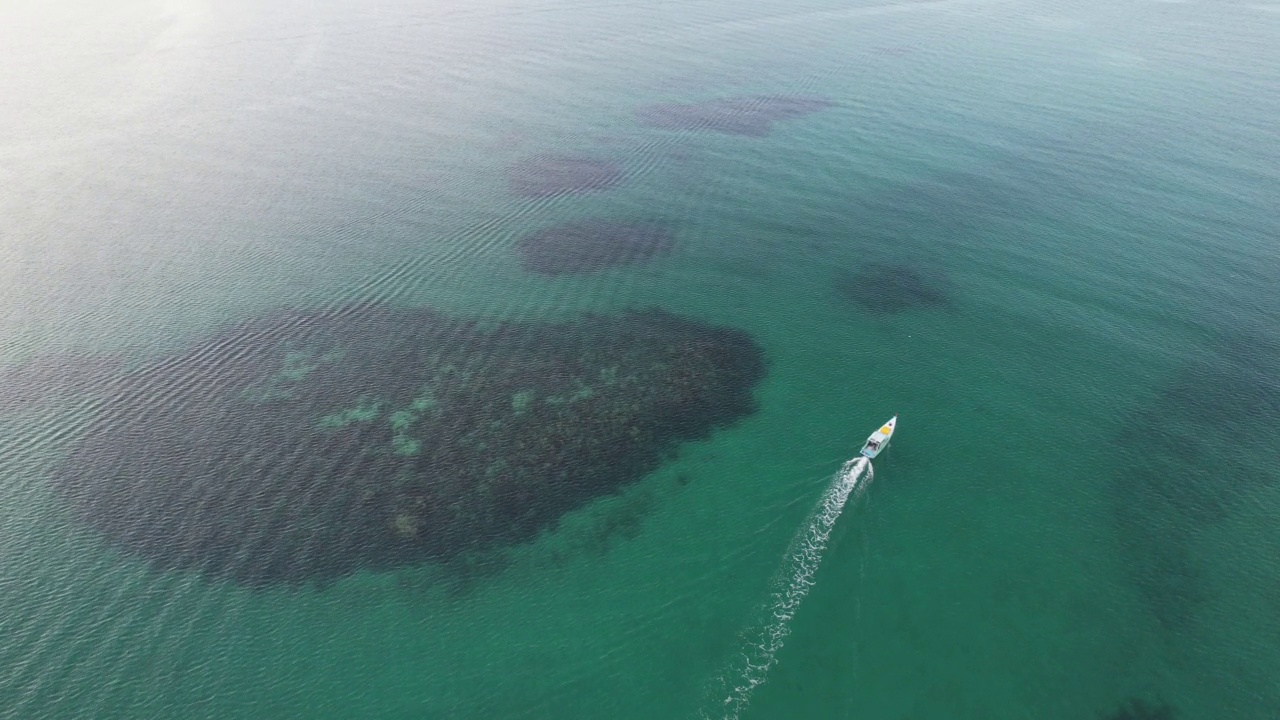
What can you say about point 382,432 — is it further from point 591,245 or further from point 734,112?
point 734,112

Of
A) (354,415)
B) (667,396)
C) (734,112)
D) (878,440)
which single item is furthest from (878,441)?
(734,112)

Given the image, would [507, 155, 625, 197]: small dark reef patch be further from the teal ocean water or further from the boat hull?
the boat hull

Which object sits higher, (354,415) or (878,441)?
(878,441)

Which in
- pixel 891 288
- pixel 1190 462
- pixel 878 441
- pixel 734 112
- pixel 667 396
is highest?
pixel 734 112

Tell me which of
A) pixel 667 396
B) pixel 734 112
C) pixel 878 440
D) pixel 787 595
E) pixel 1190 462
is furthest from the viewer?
pixel 734 112

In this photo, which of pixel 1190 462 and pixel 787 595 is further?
pixel 1190 462

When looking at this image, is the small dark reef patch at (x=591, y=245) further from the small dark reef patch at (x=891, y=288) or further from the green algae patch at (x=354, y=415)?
the green algae patch at (x=354, y=415)

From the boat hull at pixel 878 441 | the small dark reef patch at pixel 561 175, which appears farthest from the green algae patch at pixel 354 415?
the small dark reef patch at pixel 561 175
